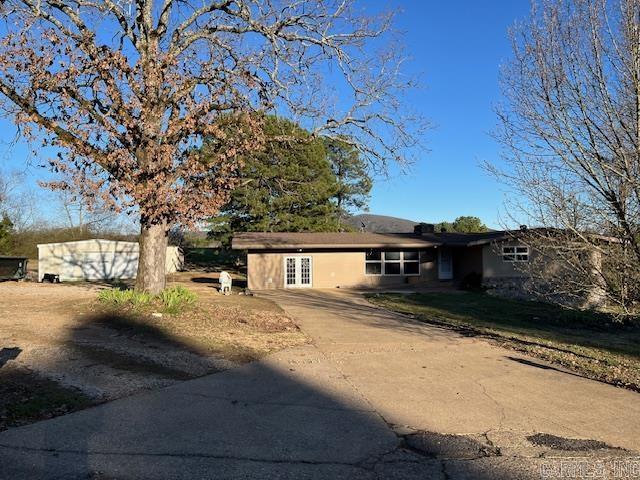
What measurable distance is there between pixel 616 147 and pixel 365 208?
4480 cm

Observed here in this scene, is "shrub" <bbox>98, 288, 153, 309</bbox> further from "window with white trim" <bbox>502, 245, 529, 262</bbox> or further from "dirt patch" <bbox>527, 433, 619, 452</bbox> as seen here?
"window with white trim" <bbox>502, 245, 529, 262</bbox>

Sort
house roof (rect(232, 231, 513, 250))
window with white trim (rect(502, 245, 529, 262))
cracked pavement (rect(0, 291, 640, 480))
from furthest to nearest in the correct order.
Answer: house roof (rect(232, 231, 513, 250))
window with white trim (rect(502, 245, 529, 262))
cracked pavement (rect(0, 291, 640, 480))

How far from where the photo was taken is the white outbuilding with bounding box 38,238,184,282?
1401 inches

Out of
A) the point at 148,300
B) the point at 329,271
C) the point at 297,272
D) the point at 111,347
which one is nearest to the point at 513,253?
the point at 329,271

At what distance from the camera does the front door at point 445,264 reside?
102ft

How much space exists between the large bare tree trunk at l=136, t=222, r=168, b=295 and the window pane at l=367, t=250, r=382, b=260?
55.2ft

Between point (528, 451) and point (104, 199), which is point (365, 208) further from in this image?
point (528, 451)

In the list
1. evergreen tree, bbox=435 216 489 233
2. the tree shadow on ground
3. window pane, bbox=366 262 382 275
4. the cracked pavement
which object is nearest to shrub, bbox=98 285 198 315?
the cracked pavement

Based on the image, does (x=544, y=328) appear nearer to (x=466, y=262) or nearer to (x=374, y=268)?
(x=466, y=262)

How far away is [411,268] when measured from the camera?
30641 mm

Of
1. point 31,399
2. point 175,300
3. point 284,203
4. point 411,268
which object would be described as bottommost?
point 31,399

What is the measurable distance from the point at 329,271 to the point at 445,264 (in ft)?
23.0

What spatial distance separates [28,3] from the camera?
1335 cm

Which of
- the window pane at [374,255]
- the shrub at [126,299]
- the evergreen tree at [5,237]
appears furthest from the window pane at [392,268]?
the evergreen tree at [5,237]
